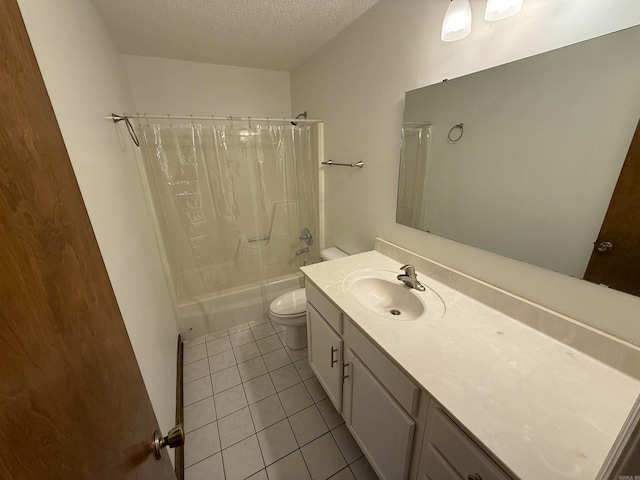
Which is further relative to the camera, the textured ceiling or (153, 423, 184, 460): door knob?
the textured ceiling

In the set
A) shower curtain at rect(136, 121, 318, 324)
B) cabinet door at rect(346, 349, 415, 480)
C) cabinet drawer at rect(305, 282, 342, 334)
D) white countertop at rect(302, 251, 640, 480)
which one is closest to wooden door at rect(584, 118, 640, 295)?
white countertop at rect(302, 251, 640, 480)

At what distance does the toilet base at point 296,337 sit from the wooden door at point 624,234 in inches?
65.4

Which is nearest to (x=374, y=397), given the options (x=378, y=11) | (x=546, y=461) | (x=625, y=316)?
(x=546, y=461)

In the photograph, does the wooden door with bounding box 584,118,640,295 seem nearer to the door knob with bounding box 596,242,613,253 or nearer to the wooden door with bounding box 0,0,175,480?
the door knob with bounding box 596,242,613,253

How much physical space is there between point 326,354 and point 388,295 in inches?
18.7

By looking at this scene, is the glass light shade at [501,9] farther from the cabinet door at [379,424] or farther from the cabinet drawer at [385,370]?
the cabinet door at [379,424]

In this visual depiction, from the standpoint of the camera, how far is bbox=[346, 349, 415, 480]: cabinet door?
2.97 feet

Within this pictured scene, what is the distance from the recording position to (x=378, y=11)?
1414mm

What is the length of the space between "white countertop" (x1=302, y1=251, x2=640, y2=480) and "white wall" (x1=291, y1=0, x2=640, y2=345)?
0.54ft

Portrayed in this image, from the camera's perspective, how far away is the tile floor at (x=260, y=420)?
129 centimetres

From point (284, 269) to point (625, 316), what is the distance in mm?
2189

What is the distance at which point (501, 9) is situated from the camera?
865 mm

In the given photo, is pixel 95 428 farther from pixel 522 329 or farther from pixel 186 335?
pixel 186 335

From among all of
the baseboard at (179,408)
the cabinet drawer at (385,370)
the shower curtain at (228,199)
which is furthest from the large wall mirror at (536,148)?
the baseboard at (179,408)
